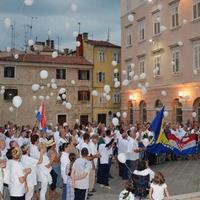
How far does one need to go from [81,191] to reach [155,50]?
83.6 ft

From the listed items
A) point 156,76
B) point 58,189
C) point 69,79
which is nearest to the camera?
point 58,189


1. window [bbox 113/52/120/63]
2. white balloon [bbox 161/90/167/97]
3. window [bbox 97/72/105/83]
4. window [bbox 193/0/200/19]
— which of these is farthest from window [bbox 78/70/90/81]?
window [bbox 193/0/200/19]

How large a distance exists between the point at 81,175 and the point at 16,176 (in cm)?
161

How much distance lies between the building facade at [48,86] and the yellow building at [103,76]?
765 mm

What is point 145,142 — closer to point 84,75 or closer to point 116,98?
point 84,75

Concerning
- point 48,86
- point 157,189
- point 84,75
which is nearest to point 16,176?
point 157,189

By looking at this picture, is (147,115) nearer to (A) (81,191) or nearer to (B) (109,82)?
(B) (109,82)

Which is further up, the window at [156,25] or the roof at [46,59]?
the window at [156,25]

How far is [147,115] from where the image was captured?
35.1 metres

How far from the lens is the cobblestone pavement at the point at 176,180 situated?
12.3 metres

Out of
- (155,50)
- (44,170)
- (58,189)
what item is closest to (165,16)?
(155,50)

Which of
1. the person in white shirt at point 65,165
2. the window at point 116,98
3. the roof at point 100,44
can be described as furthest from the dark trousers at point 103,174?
the roof at point 100,44

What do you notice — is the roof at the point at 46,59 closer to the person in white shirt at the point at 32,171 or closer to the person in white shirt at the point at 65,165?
the person in white shirt at the point at 65,165

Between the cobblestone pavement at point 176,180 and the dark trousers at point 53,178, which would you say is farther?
the cobblestone pavement at point 176,180
